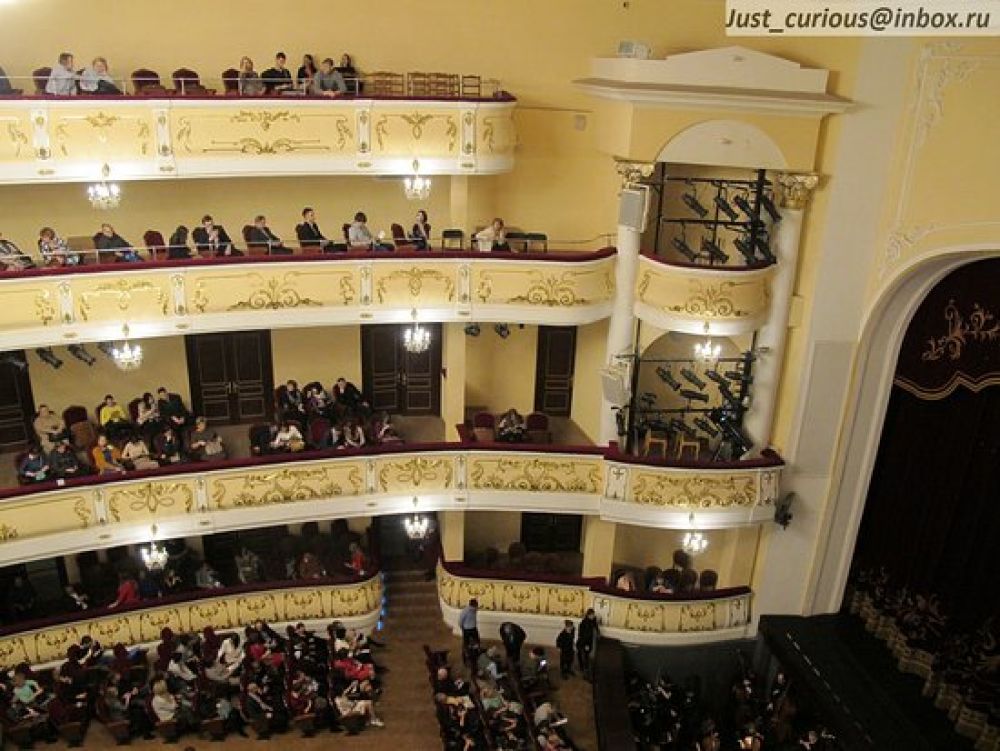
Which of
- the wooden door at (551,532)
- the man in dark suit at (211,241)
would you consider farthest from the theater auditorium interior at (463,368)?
the wooden door at (551,532)

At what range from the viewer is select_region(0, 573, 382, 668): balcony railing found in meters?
13.9

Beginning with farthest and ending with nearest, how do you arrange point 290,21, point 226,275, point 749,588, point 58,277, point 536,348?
point 536,348 → point 749,588 → point 290,21 → point 226,275 → point 58,277

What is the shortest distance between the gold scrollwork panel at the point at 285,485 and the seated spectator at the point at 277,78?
5977 millimetres

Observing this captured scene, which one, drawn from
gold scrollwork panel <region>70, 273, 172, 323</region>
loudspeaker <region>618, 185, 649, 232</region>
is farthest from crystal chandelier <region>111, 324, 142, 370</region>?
loudspeaker <region>618, 185, 649, 232</region>

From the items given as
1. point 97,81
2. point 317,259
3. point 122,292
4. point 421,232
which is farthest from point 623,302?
point 97,81

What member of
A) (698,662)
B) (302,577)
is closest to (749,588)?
(698,662)

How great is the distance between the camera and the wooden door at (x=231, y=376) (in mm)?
16078

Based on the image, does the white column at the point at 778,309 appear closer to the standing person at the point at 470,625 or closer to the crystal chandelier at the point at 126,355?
the standing person at the point at 470,625

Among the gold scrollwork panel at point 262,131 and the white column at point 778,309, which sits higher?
the gold scrollwork panel at point 262,131

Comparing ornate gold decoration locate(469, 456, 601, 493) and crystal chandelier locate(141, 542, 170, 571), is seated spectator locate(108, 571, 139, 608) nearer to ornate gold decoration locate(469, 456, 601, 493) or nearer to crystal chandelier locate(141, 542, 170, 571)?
crystal chandelier locate(141, 542, 170, 571)

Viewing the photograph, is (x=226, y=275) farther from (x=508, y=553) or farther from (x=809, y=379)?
(x=809, y=379)

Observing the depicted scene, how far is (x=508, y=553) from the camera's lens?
59.4ft

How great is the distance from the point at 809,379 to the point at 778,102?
14.2 feet

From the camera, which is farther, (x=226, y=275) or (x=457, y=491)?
(x=457, y=491)
